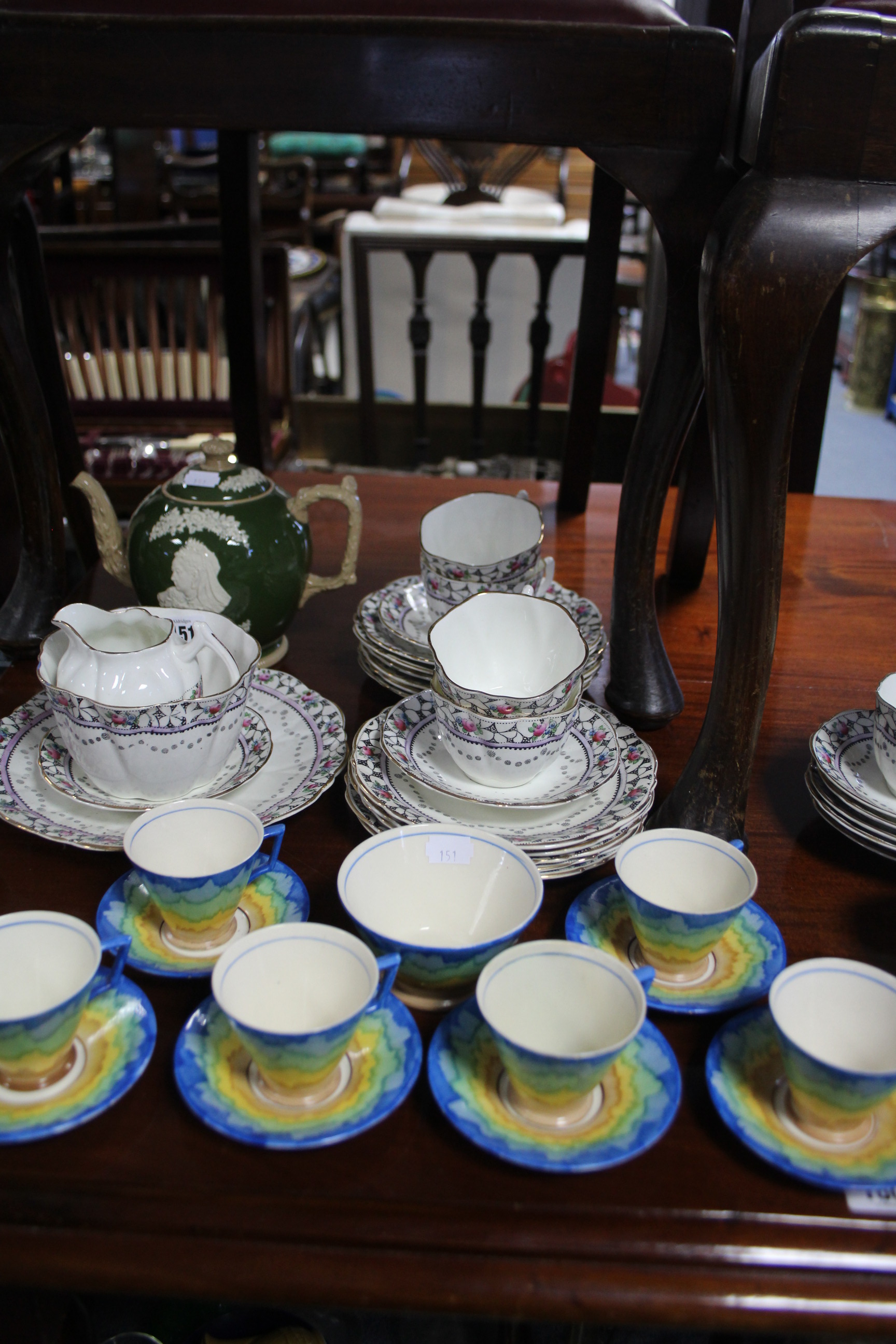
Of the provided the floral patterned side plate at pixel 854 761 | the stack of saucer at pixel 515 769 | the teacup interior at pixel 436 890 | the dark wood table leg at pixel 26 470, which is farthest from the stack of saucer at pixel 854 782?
the dark wood table leg at pixel 26 470

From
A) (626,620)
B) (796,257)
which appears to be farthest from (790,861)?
(796,257)

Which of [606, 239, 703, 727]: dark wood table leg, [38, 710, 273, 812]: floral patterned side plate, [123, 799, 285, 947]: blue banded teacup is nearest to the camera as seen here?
[123, 799, 285, 947]: blue banded teacup

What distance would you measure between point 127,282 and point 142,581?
52.6 inches

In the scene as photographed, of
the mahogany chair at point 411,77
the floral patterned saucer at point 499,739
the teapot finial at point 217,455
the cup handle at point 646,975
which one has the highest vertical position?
the mahogany chair at point 411,77

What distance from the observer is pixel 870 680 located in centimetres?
80

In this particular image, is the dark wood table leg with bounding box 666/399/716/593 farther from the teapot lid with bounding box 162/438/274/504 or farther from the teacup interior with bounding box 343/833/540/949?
the teacup interior with bounding box 343/833/540/949

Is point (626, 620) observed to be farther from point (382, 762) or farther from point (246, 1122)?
point (246, 1122)

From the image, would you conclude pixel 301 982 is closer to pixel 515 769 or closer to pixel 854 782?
pixel 515 769

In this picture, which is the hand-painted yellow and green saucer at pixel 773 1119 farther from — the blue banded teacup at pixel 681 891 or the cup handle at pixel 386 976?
the cup handle at pixel 386 976

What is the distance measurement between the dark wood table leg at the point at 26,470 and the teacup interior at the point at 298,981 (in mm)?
443

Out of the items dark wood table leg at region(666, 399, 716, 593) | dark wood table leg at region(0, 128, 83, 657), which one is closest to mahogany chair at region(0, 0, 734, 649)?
dark wood table leg at region(0, 128, 83, 657)

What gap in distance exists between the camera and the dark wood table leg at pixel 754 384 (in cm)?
47

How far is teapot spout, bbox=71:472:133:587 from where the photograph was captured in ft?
2.44

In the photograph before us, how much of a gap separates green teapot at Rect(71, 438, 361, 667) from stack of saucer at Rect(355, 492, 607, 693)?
7 centimetres
